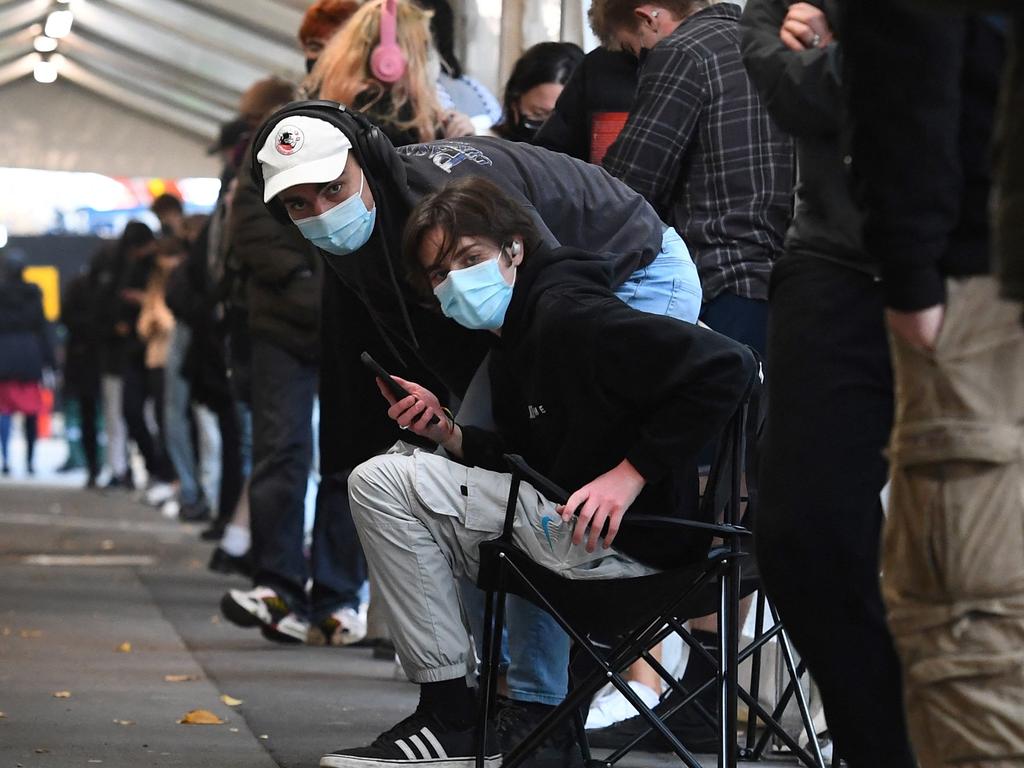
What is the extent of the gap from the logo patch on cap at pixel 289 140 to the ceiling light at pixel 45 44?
21181mm

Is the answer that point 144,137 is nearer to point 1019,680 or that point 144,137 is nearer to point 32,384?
point 32,384

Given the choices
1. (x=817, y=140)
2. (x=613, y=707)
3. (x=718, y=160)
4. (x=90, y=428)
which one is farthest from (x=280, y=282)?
(x=90, y=428)

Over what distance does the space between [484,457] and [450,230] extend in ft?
1.40

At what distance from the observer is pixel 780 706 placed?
365 centimetres

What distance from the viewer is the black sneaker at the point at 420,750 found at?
3.36 metres

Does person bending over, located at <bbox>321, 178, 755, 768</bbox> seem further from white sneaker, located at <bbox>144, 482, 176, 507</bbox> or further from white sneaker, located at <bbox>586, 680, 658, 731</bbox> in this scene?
white sneaker, located at <bbox>144, 482, 176, 507</bbox>

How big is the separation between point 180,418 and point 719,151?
310 inches

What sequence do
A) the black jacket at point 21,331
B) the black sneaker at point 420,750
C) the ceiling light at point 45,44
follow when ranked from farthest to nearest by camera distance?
the ceiling light at point 45,44
the black jacket at point 21,331
the black sneaker at point 420,750

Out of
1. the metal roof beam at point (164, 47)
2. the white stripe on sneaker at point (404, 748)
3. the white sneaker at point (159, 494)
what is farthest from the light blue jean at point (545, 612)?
the metal roof beam at point (164, 47)

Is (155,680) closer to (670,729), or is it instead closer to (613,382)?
(670,729)

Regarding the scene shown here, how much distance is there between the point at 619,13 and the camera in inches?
172

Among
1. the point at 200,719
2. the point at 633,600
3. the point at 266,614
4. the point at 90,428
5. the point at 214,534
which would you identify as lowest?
the point at 90,428

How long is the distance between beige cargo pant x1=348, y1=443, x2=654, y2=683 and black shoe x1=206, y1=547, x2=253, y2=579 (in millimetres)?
4599

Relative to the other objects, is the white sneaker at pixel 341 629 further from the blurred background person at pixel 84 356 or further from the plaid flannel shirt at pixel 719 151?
the blurred background person at pixel 84 356
